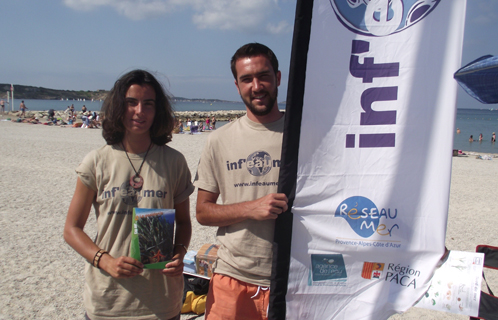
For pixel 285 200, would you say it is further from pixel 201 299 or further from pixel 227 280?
pixel 201 299

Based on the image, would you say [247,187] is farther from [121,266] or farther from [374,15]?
[374,15]

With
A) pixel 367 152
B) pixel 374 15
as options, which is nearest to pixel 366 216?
pixel 367 152

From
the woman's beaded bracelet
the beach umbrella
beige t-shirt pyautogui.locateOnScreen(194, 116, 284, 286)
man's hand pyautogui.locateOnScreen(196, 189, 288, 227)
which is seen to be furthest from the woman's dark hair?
the beach umbrella

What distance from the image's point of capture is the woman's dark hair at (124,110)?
210 cm

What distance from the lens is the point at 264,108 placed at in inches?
87.0

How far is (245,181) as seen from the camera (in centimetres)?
221

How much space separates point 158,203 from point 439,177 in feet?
5.39

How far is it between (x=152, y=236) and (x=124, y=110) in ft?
2.55

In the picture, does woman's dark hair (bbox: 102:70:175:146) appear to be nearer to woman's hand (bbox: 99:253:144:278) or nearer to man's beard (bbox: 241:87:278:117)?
man's beard (bbox: 241:87:278:117)

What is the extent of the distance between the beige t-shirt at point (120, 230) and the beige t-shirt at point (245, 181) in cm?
35

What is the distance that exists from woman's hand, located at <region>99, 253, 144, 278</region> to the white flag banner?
0.81 m

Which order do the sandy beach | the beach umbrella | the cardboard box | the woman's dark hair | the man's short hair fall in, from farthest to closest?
the cardboard box
the sandy beach
the man's short hair
the woman's dark hair
the beach umbrella

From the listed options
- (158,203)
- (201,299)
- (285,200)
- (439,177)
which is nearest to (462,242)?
(201,299)

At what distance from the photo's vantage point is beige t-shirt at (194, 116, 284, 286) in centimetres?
218
